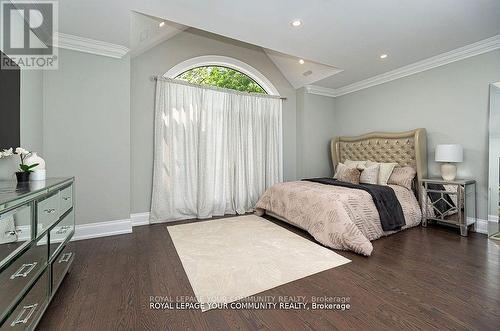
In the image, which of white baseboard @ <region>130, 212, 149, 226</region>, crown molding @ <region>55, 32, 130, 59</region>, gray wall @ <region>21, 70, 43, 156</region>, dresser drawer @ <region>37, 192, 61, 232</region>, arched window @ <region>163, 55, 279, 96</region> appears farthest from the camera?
arched window @ <region>163, 55, 279, 96</region>

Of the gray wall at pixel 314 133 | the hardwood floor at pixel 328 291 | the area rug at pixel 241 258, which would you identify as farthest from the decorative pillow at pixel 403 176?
the area rug at pixel 241 258

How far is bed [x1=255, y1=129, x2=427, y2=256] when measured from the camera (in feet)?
8.38

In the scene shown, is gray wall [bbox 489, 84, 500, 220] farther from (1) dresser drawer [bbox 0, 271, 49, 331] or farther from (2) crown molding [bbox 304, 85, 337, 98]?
(1) dresser drawer [bbox 0, 271, 49, 331]

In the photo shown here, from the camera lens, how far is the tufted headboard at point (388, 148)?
3568mm

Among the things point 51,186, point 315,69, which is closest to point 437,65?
point 315,69

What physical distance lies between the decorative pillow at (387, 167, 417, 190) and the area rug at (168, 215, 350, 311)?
2.02m

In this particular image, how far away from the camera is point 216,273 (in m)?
Result: 1.99

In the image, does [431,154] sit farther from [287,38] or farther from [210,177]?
[210,177]

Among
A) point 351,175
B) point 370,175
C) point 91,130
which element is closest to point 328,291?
point 351,175

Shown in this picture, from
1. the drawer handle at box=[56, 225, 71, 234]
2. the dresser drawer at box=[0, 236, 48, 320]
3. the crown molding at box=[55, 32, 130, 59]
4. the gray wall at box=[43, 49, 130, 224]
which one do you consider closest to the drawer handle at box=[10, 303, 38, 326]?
the dresser drawer at box=[0, 236, 48, 320]

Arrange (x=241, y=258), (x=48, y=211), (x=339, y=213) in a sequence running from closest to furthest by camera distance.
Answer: (x=48, y=211) < (x=241, y=258) < (x=339, y=213)

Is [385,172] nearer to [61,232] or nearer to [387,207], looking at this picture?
[387,207]

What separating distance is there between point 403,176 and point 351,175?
31.5 inches

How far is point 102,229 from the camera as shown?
9.62 feet
